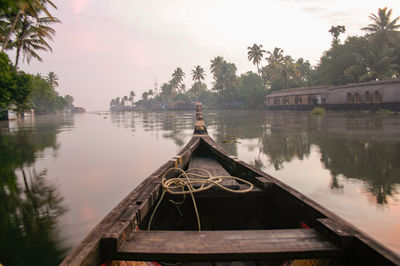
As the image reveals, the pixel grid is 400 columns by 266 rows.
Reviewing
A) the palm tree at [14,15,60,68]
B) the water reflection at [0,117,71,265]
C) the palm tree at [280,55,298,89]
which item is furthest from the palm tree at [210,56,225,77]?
the water reflection at [0,117,71,265]

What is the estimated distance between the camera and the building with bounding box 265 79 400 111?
22.7 meters

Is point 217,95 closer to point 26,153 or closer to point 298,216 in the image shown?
point 26,153

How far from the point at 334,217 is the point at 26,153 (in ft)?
33.4

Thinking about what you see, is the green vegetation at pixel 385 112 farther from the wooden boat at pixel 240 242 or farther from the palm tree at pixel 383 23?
the wooden boat at pixel 240 242

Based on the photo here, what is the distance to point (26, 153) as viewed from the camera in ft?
29.0

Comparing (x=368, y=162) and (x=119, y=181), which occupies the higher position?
(x=368, y=162)

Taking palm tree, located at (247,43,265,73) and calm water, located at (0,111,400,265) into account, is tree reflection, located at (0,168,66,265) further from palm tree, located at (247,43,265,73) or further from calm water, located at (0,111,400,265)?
palm tree, located at (247,43,265,73)

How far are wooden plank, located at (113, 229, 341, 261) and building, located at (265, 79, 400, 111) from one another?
26.7 m

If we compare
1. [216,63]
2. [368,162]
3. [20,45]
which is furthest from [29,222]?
[216,63]

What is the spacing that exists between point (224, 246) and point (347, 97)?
31684mm

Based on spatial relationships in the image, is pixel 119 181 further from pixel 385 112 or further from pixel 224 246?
pixel 385 112

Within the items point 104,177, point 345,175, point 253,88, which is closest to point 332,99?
point 253,88

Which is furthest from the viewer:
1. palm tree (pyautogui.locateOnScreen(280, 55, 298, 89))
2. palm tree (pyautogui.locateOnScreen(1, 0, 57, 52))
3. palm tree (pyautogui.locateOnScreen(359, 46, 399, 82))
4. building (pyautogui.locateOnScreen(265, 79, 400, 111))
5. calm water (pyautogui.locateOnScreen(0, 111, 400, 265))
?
palm tree (pyautogui.locateOnScreen(280, 55, 298, 89))

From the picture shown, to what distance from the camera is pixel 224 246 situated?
1.62m
